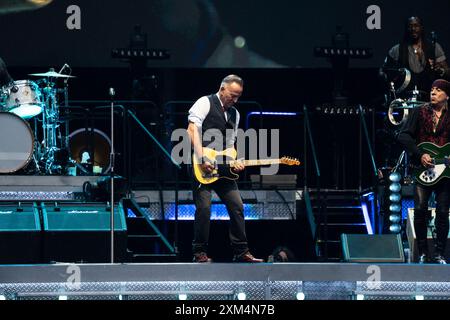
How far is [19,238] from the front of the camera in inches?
504

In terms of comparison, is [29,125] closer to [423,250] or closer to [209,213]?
[209,213]

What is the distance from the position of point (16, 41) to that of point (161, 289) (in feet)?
20.0

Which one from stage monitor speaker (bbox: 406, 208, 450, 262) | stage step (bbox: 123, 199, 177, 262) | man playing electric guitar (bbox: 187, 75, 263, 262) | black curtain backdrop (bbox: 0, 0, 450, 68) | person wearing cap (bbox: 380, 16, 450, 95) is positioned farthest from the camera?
black curtain backdrop (bbox: 0, 0, 450, 68)

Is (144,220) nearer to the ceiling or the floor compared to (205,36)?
nearer to the floor

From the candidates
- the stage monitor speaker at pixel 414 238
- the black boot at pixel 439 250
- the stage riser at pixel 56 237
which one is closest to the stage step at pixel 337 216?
the stage monitor speaker at pixel 414 238

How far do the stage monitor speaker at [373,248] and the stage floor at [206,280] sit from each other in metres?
1.25

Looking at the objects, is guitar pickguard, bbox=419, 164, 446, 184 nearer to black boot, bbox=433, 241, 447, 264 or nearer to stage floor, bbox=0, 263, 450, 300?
black boot, bbox=433, 241, 447, 264

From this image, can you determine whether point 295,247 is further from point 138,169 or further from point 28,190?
point 28,190

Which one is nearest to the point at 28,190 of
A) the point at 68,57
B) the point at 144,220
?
the point at 144,220

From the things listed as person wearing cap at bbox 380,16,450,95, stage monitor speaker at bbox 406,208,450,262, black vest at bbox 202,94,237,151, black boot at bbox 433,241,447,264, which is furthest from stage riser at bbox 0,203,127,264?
person wearing cap at bbox 380,16,450,95

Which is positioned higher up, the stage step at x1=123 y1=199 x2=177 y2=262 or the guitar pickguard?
the guitar pickguard

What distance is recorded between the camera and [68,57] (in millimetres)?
16078

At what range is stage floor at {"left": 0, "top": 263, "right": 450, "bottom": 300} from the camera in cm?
1073

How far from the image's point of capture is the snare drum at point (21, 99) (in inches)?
588
